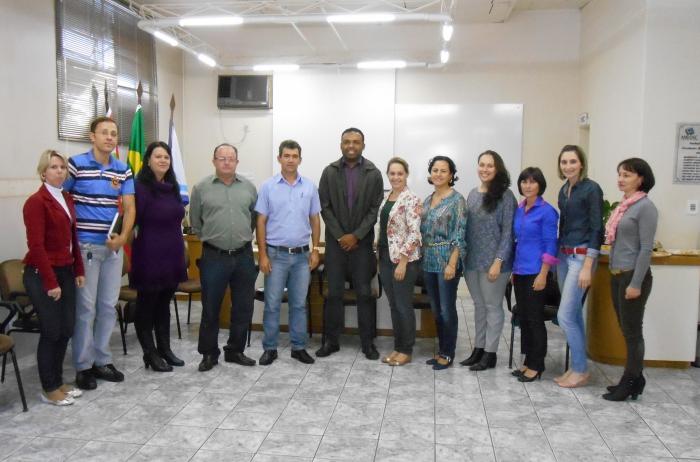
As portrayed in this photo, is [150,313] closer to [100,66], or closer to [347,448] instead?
[347,448]

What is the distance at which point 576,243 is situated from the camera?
3646mm

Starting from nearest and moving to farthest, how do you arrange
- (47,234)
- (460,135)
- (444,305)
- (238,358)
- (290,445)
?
(290,445), (47,234), (444,305), (238,358), (460,135)

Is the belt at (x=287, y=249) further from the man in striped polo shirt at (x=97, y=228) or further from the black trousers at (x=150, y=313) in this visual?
the man in striped polo shirt at (x=97, y=228)

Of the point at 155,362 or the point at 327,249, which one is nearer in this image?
the point at 155,362

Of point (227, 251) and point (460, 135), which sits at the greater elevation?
point (460, 135)

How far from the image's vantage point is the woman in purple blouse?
3732 millimetres

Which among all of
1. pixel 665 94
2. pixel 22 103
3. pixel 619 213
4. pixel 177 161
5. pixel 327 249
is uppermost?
pixel 665 94

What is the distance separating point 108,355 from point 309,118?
4.18 m

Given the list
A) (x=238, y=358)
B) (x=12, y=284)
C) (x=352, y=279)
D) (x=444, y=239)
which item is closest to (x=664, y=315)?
(x=444, y=239)

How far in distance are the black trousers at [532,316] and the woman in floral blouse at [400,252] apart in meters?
0.71

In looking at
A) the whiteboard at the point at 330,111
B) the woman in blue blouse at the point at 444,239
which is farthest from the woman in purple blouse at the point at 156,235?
the whiteboard at the point at 330,111

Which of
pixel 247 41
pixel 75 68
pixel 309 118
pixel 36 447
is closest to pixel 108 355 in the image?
pixel 36 447

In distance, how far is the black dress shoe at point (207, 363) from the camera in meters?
4.03

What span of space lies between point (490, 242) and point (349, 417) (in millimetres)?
1486
